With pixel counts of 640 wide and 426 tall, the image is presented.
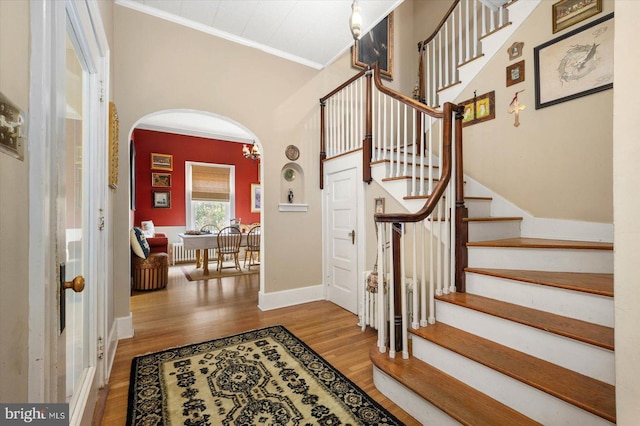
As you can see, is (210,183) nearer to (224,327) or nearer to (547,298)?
(224,327)

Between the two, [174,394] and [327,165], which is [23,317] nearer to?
[174,394]

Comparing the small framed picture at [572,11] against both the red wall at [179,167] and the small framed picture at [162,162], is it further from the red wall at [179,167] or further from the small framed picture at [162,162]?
the small framed picture at [162,162]

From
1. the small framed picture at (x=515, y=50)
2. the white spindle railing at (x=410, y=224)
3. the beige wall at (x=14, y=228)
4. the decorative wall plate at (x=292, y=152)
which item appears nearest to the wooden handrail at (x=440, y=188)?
the white spindle railing at (x=410, y=224)

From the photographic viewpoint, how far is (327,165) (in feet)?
12.4

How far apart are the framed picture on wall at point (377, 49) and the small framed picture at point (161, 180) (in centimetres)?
487

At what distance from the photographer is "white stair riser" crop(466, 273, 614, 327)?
4.79ft

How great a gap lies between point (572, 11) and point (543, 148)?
3.98 feet

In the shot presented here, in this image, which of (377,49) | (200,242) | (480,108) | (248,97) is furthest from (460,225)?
(200,242)

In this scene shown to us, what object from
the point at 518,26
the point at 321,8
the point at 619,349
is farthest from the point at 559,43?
the point at 619,349

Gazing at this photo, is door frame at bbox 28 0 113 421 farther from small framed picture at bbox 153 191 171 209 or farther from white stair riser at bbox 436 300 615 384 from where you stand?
small framed picture at bbox 153 191 171 209

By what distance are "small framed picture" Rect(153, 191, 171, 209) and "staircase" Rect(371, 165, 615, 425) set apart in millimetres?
6070

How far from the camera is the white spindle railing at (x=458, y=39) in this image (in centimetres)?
322

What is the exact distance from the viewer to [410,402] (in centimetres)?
162

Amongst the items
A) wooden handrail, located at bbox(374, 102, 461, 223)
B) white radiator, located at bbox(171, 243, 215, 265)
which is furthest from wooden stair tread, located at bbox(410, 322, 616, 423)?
white radiator, located at bbox(171, 243, 215, 265)
